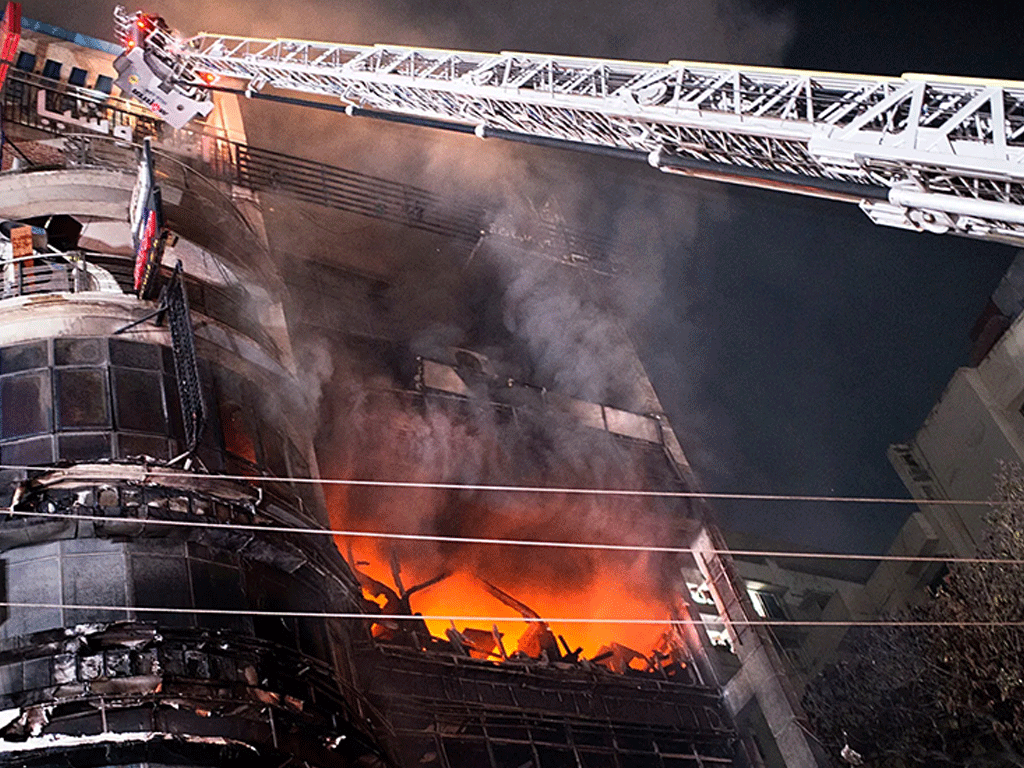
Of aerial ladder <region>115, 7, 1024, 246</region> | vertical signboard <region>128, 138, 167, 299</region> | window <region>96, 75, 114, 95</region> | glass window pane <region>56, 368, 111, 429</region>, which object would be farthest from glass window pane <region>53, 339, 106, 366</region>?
window <region>96, 75, 114, 95</region>

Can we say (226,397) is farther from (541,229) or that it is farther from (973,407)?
(973,407)

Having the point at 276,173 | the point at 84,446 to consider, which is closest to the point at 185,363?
the point at 84,446

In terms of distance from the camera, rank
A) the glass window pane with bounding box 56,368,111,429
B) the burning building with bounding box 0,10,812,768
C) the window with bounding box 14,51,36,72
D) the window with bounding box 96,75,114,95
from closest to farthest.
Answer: the burning building with bounding box 0,10,812,768 → the glass window pane with bounding box 56,368,111,429 → the window with bounding box 14,51,36,72 → the window with bounding box 96,75,114,95

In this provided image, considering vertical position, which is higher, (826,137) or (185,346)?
(185,346)

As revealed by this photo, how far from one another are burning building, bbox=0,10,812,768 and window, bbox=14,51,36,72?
0.05 meters

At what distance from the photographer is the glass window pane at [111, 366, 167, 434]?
15.8m

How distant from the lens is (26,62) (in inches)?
1066

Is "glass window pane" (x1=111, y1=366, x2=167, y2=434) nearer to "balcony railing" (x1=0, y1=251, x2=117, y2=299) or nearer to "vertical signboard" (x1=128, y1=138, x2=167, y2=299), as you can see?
"vertical signboard" (x1=128, y1=138, x2=167, y2=299)

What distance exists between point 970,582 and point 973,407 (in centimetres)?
1222

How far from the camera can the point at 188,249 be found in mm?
20125

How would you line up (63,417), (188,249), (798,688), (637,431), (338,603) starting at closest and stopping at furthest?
(63,417) → (338,603) → (188,249) → (798,688) → (637,431)

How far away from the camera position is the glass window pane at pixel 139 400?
1582 centimetres

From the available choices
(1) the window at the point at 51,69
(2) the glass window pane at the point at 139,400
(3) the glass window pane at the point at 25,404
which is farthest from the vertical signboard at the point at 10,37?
(2) the glass window pane at the point at 139,400

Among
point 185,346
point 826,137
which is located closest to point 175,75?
point 185,346
